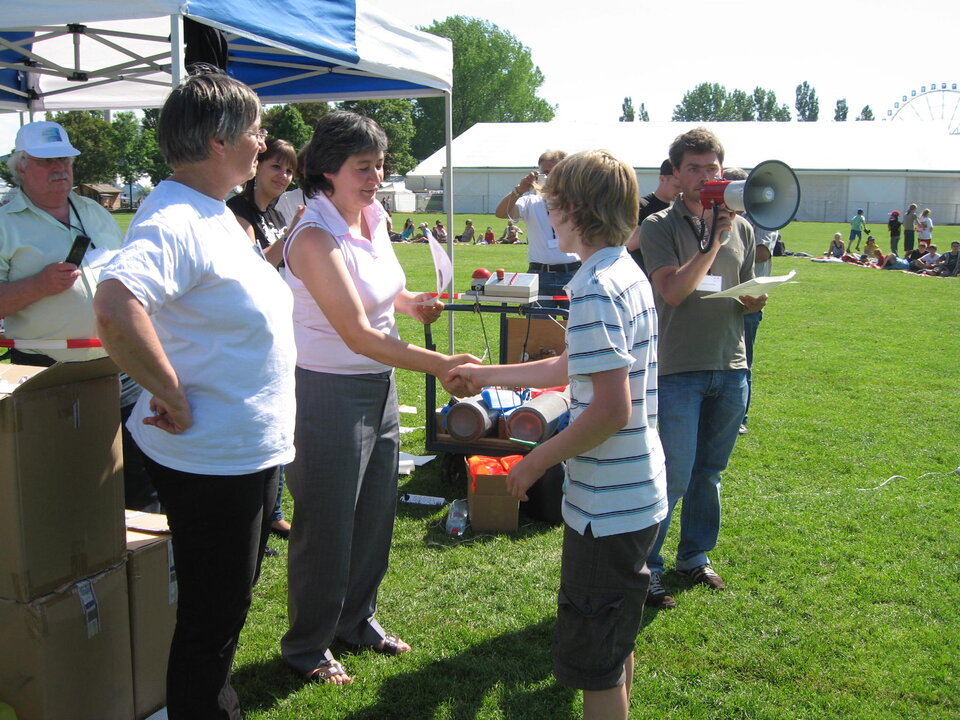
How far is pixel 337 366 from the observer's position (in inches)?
110

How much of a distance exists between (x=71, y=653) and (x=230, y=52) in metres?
4.76

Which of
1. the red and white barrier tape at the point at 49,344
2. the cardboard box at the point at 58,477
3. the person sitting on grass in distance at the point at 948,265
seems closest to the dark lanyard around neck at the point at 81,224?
the red and white barrier tape at the point at 49,344

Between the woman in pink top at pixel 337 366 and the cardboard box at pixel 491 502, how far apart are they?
1320 millimetres

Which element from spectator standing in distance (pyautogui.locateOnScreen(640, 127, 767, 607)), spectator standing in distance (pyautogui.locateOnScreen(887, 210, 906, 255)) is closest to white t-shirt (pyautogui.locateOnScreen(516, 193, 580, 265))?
spectator standing in distance (pyautogui.locateOnScreen(640, 127, 767, 607))

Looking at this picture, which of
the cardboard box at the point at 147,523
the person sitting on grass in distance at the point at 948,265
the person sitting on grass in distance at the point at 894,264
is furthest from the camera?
the person sitting on grass in distance at the point at 894,264

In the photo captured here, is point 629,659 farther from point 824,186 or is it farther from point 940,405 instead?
point 824,186

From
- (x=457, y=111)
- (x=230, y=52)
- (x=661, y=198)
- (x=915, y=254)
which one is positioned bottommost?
(x=915, y=254)

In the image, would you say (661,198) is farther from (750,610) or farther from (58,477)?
(58,477)

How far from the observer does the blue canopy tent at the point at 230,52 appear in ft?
10.9

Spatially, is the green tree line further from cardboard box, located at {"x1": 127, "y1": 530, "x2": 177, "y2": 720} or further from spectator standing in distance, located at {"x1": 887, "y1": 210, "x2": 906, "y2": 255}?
cardboard box, located at {"x1": 127, "y1": 530, "x2": 177, "y2": 720}

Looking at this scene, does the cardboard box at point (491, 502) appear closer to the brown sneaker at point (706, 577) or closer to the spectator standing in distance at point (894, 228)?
the brown sneaker at point (706, 577)

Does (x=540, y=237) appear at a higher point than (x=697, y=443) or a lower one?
higher

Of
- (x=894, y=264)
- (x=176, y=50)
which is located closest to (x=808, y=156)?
(x=894, y=264)

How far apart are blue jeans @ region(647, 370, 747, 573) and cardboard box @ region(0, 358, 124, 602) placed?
2.12 m
